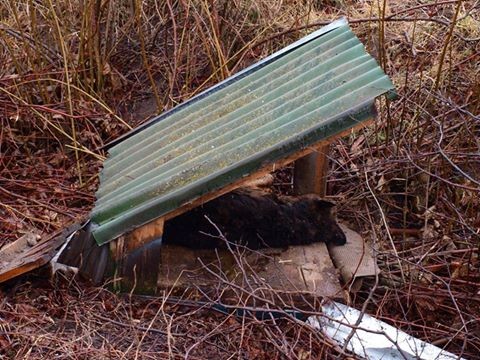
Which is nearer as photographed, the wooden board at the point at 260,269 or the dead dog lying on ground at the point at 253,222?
the wooden board at the point at 260,269

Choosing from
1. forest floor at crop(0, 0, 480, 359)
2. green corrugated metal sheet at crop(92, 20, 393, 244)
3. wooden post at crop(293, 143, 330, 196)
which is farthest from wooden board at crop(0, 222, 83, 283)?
wooden post at crop(293, 143, 330, 196)

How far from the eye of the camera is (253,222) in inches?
161

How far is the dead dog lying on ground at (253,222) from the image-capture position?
407 centimetres

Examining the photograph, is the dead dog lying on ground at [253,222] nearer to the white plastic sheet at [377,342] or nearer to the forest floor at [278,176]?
the forest floor at [278,176]

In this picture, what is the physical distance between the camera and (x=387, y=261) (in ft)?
13.4

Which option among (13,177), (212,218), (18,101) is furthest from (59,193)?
(212,218)

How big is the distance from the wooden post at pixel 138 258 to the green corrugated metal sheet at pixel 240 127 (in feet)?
0.21

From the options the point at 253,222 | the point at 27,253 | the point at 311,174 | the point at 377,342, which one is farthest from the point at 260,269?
the point at 27,253

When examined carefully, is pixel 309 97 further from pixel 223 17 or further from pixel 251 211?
pixel 223 17

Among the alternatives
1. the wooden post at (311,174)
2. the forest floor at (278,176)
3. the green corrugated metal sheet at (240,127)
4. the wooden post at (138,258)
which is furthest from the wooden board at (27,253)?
the wooden post at (311,174)

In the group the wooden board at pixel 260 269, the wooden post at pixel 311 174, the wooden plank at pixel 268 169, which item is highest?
the wooden plank at pixel 268 169

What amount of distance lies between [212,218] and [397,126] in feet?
6.76

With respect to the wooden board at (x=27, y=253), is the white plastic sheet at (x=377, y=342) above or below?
below

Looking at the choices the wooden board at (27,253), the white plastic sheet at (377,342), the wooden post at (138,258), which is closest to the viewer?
the white plastic sheet at (377,342)
